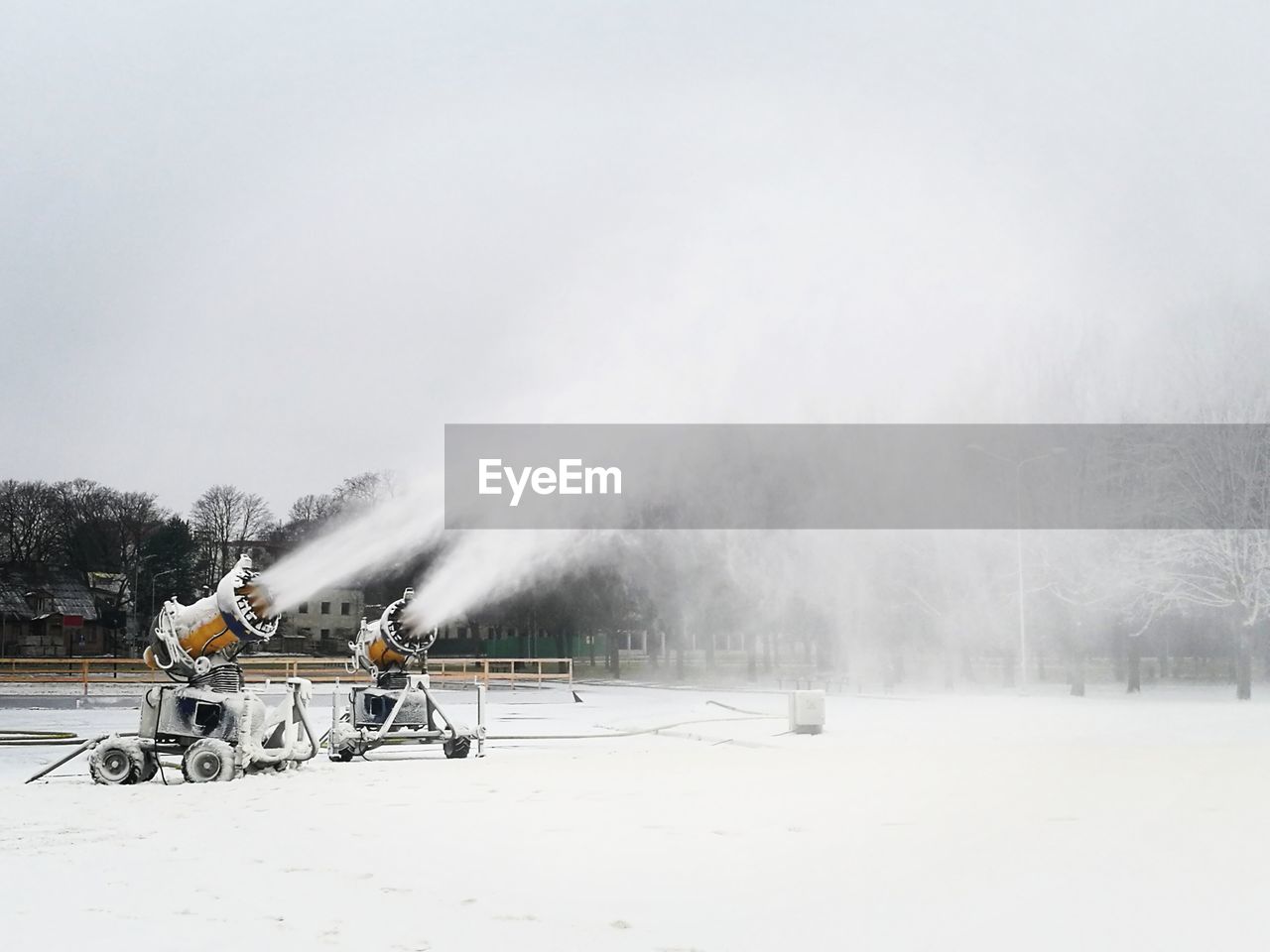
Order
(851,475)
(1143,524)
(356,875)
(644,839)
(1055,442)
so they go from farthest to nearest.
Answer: (851,475)
(1055,442)
(1143,524)
(644,839)
(356,875)

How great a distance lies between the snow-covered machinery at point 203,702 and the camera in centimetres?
1638

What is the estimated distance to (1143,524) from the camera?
43312mm

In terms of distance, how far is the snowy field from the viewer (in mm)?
7867

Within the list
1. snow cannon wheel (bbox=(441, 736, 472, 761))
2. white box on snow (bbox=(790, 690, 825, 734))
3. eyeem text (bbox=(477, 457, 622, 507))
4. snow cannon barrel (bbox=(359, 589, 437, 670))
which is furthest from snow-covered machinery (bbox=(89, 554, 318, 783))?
eyeem text (bbox=(477, 457, 622, 507))

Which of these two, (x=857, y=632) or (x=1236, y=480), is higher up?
(x=1236, y=480)

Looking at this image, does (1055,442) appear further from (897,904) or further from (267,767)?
(897,904)

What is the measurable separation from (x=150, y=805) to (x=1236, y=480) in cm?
3656

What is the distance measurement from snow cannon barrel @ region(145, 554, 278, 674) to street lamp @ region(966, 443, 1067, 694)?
31.6 m

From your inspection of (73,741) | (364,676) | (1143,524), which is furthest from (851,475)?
(73,741)

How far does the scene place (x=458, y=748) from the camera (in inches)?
789

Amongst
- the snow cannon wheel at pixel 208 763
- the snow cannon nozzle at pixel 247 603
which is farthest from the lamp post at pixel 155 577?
the snow cannon wheel at pixel 208 763
